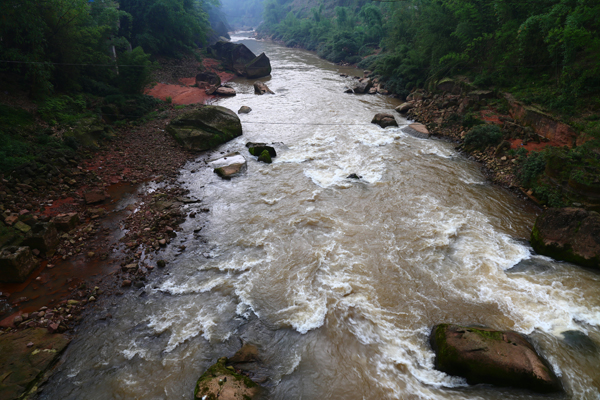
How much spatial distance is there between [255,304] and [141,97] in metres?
15.8

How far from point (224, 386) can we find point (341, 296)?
3019 mm

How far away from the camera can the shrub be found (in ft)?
42.4

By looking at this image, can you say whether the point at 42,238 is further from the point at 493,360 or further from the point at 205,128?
the point at 493,360

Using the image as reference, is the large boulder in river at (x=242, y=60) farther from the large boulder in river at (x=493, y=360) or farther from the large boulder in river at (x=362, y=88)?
the large boulder in river at (x=493, y=360)

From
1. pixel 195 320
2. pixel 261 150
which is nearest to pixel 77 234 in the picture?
pixel 195 320

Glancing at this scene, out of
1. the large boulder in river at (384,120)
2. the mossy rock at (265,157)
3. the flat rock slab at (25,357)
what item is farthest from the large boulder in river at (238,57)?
the flat rock slab at (25,357)

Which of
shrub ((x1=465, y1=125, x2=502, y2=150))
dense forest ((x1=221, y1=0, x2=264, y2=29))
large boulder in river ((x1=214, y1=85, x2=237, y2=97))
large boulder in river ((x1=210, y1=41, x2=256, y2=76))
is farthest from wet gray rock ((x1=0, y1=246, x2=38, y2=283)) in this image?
dense forest ((x1=221, y1=0, x2=264, y2=29))

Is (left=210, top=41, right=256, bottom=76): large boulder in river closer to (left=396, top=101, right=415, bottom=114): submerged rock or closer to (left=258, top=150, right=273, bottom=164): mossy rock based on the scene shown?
(left=396, top=101, right=415, bottom=114): submerged rock

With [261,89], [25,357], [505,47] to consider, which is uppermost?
[505,47]

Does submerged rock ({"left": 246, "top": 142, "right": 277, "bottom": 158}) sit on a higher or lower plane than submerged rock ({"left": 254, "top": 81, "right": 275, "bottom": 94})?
higher

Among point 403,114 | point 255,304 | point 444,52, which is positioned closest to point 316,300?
point 255,304

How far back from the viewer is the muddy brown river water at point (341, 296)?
205 inches

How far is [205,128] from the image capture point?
48.6 feet

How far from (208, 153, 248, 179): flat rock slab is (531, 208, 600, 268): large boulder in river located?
10074mm
